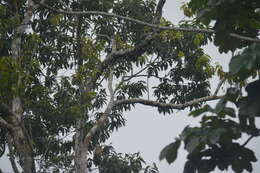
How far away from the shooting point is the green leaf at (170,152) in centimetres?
214

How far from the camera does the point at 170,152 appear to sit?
2.14 meters

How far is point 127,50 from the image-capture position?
907cm

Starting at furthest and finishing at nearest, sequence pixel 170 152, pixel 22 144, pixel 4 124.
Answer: pixel 22 144
pixel 4 124
pixel 170 152

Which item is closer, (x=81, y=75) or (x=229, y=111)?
(x=229, y=111)

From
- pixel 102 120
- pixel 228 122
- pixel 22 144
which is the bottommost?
pixel 228 122

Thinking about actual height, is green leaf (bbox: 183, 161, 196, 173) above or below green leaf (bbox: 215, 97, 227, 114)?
below

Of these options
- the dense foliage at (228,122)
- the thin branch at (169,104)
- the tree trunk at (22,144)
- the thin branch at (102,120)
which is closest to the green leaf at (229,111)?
the dense foliage at (228,122)

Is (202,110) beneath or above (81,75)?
beneath

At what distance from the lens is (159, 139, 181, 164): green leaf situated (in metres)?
2.14

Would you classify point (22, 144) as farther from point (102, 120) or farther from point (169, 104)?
point (169, 104)

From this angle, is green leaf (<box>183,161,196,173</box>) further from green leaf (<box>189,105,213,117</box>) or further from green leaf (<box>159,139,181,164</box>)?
green leaf (<box>189,105,213,117</box>)

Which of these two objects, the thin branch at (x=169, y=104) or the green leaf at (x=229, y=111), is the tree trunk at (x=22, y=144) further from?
the green leaf at (x=229, y=111)

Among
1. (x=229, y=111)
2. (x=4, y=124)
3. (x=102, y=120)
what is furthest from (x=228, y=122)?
(x=102, y=120)

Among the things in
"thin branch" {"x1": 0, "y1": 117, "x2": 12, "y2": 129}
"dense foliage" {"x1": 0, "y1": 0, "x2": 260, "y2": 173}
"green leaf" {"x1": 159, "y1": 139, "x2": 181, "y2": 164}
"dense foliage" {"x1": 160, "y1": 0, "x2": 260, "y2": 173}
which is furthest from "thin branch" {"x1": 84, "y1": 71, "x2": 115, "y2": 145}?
"green leaf" {"x1": 159, "y1": 139, "x2": 181, "y2": 164}
